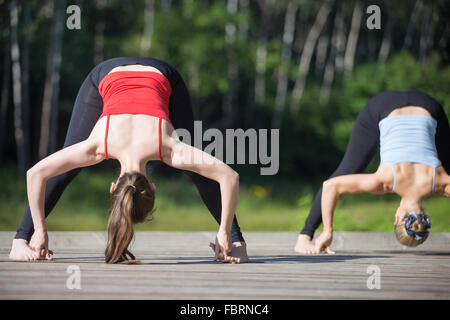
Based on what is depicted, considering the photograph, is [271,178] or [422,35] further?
[422,35]

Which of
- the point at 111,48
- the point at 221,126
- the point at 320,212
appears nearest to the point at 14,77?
the point at 111,48

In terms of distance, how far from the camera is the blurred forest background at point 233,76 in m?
17.6

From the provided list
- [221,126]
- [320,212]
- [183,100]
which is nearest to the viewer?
[183,100]

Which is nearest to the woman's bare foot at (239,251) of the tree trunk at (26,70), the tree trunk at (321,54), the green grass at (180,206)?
the green grass at (180,206)

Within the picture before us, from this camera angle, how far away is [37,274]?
11.3 ft

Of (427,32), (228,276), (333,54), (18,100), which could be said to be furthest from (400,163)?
(333,54)

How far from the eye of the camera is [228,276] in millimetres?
3512

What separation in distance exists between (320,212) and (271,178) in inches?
734

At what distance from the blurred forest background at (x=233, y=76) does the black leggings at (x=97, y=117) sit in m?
9.51

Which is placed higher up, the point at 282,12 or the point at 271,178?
the point at 282,12

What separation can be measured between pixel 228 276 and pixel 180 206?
48.2ft
